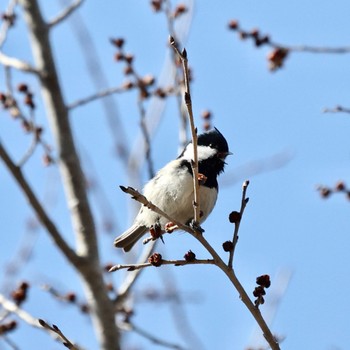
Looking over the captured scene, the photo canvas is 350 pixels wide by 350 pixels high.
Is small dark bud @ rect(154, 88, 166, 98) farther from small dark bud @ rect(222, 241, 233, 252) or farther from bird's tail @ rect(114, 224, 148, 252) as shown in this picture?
small dark bud @ rect(222, 241, 233, 252)

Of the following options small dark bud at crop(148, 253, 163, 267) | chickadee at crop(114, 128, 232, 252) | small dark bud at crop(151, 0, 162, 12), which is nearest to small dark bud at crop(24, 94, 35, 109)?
chickadee at crop(114, 128, 232, 252)

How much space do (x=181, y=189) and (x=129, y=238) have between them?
2.67 ft

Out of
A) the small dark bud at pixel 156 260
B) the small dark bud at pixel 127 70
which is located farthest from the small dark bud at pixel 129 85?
the small dark bud at pixel 156 260

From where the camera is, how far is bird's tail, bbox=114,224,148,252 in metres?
4.41

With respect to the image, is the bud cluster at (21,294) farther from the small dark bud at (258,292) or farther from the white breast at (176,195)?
the small dark bud at (258,292)

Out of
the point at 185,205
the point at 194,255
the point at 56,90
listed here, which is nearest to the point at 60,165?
the point at 56,90

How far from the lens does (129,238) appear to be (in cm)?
442

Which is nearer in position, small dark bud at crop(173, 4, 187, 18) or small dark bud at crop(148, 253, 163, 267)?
small dark bud at crop(148, 253, 163, 267)

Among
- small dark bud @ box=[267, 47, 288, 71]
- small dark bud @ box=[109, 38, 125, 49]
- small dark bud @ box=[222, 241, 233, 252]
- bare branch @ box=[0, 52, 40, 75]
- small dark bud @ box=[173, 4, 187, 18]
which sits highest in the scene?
small dark bud @ box=[173, 4, 187, 18]

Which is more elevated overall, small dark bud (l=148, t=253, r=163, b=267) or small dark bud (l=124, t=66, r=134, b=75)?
small dark bud (l=124, t=66, r=134, b=75)

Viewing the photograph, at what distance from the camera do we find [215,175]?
4.11 meters

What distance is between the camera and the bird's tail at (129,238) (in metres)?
4.41

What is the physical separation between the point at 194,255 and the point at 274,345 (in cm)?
43

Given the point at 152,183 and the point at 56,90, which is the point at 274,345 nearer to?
the point at 56,90
